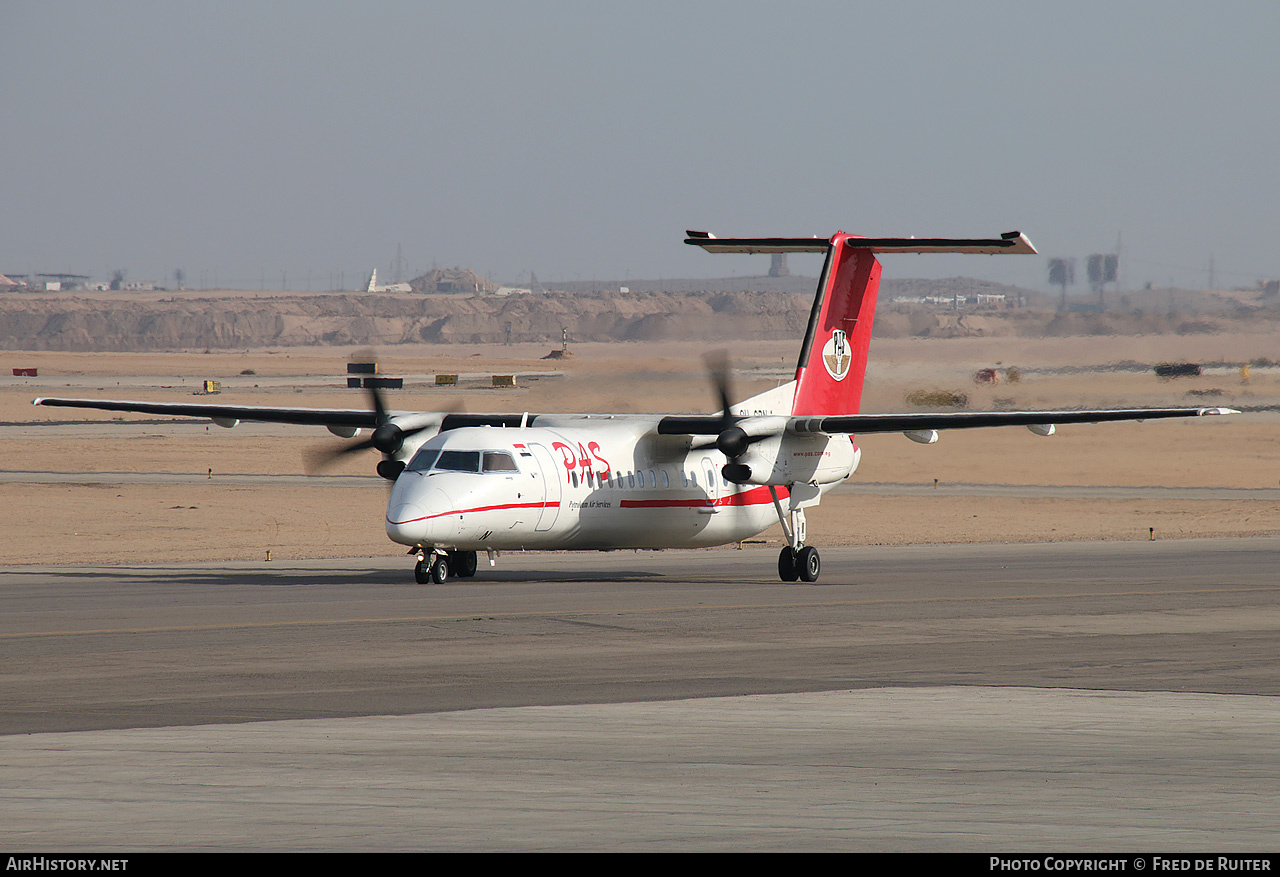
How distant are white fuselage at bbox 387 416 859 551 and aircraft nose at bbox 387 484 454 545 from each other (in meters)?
0.02

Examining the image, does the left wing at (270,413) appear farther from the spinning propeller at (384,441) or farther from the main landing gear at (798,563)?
the main landing gear at (798,563)

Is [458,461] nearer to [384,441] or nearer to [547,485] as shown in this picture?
[547,485]

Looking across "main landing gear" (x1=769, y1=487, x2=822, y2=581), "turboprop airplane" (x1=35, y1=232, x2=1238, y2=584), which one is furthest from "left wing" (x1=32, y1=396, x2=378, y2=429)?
"main landing gear" (x1=769, y1=487, x2=822, y2=581)

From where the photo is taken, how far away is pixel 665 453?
29.9m

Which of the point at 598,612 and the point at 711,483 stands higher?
the point at 711,483

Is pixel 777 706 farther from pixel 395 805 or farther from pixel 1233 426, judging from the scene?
pixel 1233 426

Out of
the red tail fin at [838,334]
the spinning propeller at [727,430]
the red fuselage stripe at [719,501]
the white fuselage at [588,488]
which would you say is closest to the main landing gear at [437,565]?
the white fuselage at [588,488]

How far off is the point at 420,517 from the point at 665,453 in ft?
20.7

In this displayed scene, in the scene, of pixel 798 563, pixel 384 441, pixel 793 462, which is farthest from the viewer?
pixel 793 462

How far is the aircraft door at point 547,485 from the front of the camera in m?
27.3

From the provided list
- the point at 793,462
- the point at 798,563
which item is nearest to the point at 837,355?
the point at 793,462

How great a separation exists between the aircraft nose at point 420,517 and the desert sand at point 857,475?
16.8 ft

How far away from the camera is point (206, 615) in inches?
886
